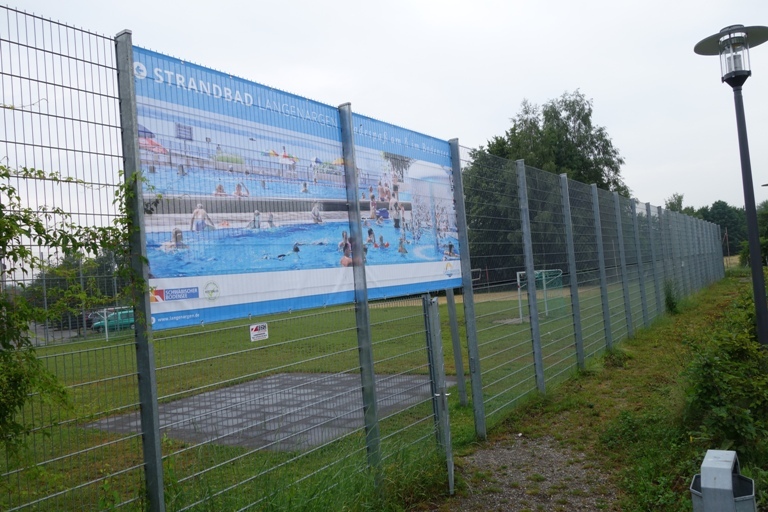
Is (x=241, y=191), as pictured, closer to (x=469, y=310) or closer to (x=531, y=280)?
(x=469, y=310)

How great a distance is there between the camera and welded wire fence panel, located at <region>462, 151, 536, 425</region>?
23.8 feet

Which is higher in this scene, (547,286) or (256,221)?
(256,221)

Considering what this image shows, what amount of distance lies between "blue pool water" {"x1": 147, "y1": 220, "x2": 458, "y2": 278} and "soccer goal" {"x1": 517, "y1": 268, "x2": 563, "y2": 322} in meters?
2.94

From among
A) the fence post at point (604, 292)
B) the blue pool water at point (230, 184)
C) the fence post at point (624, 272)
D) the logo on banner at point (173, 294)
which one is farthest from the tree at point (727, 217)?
the logo on banner at point (173, 294)

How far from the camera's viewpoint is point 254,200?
13.8 feet

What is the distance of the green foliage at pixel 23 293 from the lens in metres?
2.62

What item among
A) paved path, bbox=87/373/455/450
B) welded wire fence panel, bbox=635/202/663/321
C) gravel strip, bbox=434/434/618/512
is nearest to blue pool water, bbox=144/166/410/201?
paved path, bbox=87/373/455/450

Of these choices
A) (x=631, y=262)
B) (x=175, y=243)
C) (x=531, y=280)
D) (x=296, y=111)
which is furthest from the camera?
(x=631, y=262)

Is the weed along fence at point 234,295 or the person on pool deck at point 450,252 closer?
the weed along fence at point 234,295

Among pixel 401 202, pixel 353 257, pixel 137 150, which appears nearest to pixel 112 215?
pixel 137 150

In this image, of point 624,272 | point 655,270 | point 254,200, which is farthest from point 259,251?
point 655,270

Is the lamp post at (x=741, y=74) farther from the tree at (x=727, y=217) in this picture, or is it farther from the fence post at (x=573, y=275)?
the tree at (x=727, y=217)

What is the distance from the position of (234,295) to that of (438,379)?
2.21m

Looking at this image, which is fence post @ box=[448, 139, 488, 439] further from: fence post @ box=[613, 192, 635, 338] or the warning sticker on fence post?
fence post @ box=[613, 192, 635, 338]
